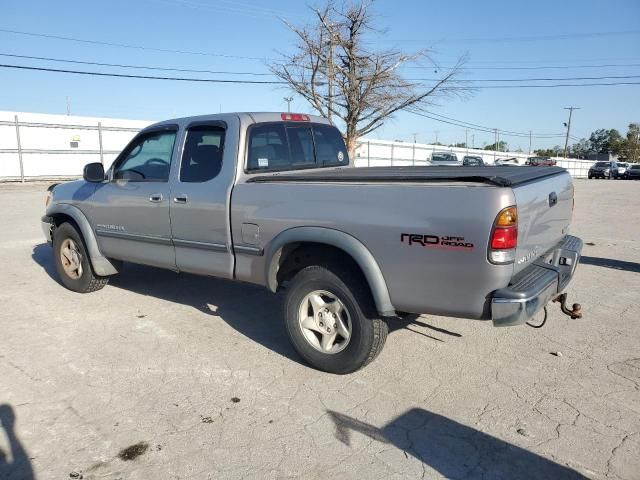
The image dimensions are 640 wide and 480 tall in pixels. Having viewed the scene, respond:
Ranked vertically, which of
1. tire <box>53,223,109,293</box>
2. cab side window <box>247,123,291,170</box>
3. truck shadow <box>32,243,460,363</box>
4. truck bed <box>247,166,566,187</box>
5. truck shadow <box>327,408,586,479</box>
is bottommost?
truck shadow <box>32,243,460,363</box>

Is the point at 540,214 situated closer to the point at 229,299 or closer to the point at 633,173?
the point at 229,299

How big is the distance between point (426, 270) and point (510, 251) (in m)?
0.50

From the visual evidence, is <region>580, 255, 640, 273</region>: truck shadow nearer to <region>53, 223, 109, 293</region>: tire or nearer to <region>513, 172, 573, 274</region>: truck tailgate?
<region>513, 172, 573, 274</region>: truck tailgate

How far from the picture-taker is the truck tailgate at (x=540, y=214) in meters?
3.05

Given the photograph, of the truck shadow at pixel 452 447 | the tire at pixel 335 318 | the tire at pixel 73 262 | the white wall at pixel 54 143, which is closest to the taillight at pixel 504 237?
the tire at pixel 335 318

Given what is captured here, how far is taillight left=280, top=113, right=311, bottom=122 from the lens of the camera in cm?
476

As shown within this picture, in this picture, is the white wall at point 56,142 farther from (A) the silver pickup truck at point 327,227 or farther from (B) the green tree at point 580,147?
(B) the green tree at point 580,147

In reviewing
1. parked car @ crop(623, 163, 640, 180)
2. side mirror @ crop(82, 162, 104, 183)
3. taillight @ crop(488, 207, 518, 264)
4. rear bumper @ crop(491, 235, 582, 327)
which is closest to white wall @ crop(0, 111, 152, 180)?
side mirror @ crop(82, 162, 104, 183)

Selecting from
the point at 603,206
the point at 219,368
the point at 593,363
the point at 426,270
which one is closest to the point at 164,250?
the point at 219,368

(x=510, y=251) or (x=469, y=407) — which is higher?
(x=510, y=251)

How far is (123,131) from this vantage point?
2870 cm

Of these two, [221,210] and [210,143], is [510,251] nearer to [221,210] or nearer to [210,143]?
[221,210]

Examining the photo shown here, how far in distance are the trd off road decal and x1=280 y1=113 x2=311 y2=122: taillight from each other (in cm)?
216

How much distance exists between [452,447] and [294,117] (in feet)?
10.8
